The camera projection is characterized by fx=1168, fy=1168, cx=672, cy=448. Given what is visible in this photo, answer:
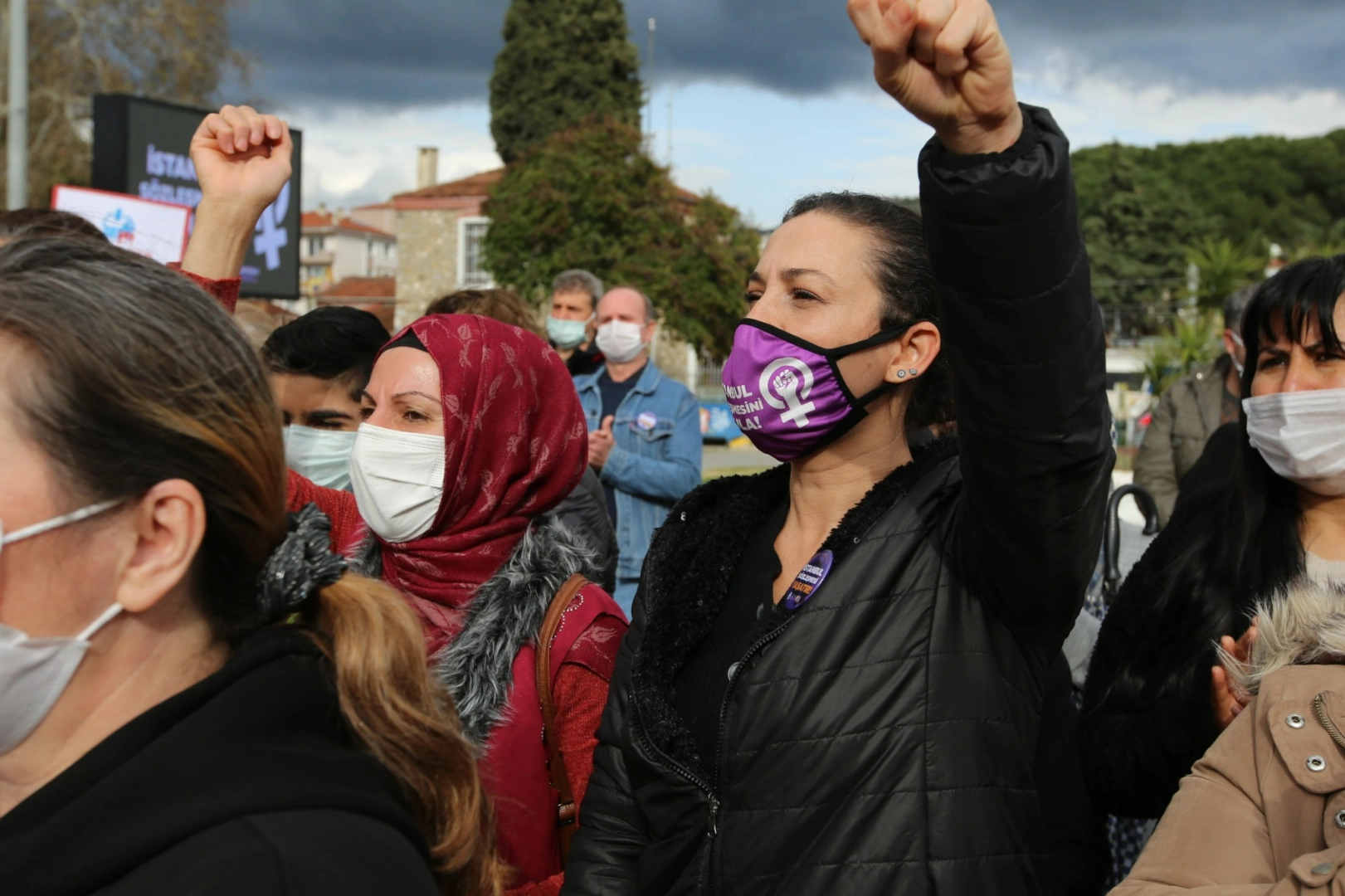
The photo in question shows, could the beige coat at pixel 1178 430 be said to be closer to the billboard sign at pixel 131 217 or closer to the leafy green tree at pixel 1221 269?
the billboard sign at pixel 131 217

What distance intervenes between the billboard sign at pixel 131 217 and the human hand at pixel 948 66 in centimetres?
553

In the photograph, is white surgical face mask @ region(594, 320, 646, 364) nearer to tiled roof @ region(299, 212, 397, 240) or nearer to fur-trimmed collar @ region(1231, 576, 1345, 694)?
fur-trimmed collar @ region(1231, 576, 1345, 694)

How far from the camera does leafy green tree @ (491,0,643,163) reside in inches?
1764

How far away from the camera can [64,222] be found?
3146 mm

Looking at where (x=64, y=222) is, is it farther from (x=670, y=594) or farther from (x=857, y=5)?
(x=857, y=5)

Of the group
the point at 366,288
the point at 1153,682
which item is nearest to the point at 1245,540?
the point at 1153,682

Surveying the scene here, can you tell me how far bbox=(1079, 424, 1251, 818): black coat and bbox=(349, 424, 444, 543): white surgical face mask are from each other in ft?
5.07

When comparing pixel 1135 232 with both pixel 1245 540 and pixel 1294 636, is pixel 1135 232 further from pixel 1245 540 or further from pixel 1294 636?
pixel 1294 636

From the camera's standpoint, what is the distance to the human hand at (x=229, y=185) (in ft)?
9.43

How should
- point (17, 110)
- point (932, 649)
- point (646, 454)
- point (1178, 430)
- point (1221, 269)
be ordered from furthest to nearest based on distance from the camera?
point (1221, 269)
point (17, 110)
point (646, 454)
point (1178, 430)
point (932, 649)

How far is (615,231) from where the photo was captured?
93.5 feet

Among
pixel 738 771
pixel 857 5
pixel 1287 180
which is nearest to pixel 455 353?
pixel 738 771

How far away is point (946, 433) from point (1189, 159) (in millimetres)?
96078

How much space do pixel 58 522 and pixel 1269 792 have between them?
67.8 inches
